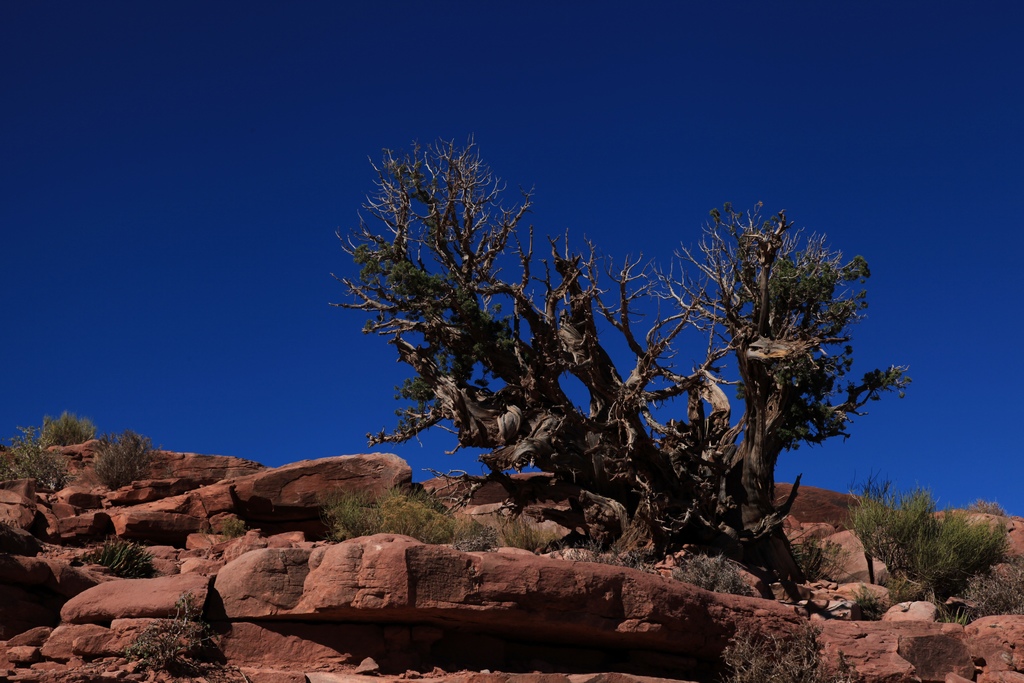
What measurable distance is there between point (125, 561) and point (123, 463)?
29.2 feet

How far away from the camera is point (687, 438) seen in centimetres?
1798

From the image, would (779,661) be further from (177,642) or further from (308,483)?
(308,483)

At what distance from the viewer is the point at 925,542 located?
1720cm

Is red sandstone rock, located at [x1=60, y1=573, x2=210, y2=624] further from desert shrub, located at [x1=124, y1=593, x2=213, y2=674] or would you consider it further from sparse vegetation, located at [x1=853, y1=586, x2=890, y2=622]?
sparse vegetation, located at [x1=853, y1=586, x2=890, y2=622]

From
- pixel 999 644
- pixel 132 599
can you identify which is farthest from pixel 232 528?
pixel 999 644

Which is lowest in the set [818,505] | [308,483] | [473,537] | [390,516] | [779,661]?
[779,661]

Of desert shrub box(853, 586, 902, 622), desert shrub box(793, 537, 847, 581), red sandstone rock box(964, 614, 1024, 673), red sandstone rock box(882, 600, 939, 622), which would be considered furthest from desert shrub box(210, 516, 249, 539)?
red sandstone rock box(964, 614, 1024, 673)

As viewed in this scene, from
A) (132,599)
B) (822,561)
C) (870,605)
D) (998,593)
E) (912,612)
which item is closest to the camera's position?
(132,599)

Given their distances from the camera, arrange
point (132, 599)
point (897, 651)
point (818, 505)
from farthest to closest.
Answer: point (818, 505) < point (897, 651) < point (132, 599)

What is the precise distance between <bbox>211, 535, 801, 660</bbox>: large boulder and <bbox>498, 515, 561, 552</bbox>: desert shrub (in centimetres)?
567

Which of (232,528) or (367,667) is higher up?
(232,528)

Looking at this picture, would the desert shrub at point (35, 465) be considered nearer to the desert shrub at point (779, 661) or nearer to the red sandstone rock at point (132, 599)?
the red sandstone rock at point (132, 599)

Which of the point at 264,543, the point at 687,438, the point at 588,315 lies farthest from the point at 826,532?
the point at 264,543

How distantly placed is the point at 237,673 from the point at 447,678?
6.63 ft
